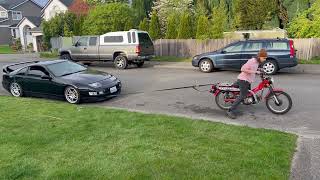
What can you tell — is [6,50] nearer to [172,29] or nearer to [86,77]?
[172,29]

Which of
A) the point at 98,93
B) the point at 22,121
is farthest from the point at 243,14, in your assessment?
the point at 22,121

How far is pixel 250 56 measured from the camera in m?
14.9

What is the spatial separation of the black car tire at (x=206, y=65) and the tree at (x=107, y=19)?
10.5 meters

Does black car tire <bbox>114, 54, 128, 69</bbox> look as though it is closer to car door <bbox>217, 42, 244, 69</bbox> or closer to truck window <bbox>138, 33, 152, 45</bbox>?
truck window <bbox>138, 33, 152, 45</bbox>

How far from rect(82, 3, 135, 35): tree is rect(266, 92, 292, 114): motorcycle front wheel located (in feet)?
59.9

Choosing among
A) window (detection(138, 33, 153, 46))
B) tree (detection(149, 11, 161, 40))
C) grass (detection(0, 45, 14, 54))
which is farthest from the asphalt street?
grass (detection(0, 45, 14, 54))

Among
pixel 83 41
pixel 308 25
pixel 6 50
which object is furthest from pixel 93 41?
pixel 6 50

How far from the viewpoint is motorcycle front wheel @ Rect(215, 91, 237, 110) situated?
27.5ft

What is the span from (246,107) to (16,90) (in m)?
7.66

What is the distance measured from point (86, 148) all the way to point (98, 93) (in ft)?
14.1

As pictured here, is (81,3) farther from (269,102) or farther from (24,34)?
(269,102)

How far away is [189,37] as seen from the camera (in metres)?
23.2

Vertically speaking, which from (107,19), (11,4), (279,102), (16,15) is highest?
(11,4)

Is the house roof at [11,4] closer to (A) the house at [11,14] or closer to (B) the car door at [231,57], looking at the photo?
(A) the house at [11,14]
